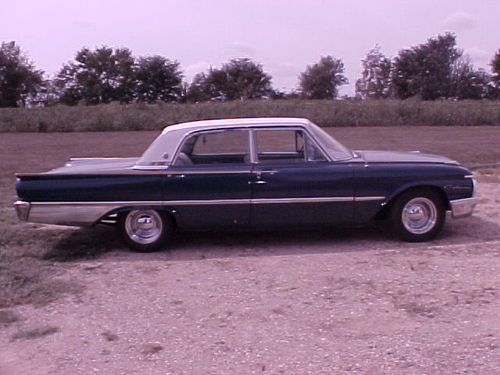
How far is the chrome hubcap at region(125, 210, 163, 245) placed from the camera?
7922 millimetres

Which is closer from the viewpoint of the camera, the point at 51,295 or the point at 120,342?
the point at 120,342

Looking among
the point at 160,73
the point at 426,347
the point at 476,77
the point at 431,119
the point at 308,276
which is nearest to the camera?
the point at 426,347

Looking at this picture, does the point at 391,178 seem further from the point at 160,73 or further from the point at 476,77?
the point at 476,77

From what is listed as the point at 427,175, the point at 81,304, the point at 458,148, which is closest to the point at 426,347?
the point at 81,304

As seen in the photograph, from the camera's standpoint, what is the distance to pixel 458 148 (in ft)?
68.3

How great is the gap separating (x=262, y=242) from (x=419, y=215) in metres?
1.74

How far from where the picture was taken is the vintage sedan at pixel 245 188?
25.5 feet

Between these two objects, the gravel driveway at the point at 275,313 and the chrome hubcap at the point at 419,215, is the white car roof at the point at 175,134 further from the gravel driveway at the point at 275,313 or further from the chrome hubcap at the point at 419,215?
the chrome hubcap at the point at 419,215

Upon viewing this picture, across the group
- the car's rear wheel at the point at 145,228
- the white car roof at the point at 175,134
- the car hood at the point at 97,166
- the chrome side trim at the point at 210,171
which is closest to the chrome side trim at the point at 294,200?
the chrome side trim at the point at 210,171

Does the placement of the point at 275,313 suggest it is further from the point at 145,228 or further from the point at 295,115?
the point at 295,115

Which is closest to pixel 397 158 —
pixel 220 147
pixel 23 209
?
pixel 220 147

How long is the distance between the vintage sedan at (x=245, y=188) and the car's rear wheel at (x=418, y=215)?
0.4 inches

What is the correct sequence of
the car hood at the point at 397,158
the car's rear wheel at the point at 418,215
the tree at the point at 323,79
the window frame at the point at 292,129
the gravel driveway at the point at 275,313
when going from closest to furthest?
the gravel driveway at the point at 275,313
the window frame at the point at 292,129
the car's rear wheel at the point at 418,215
the car hood at the point at 397,158
the tree at the point at 323,79

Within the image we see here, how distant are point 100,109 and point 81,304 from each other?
37804mm
